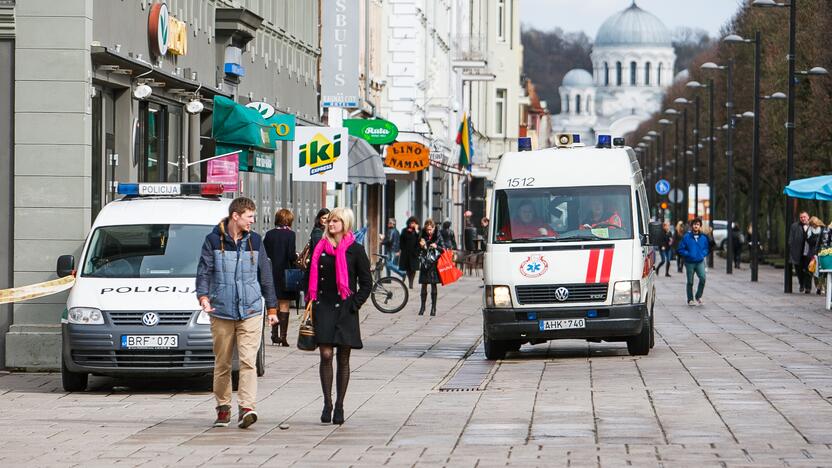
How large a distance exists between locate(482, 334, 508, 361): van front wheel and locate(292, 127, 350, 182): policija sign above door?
22.9 ft

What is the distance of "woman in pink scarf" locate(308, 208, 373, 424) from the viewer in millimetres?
14312

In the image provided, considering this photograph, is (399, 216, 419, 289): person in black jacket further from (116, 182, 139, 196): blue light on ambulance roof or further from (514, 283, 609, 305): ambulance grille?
(116, 182, 139, 196): blue light on ambulance roof

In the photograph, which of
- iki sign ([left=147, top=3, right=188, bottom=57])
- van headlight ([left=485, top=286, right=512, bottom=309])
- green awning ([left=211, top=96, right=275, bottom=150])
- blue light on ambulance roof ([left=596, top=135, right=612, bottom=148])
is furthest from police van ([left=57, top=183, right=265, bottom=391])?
green awning ([left=211, top=96, right=275, bottom=150])

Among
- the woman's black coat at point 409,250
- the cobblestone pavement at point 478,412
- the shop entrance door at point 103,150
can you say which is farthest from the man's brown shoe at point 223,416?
the woman's black coat at point 409,250

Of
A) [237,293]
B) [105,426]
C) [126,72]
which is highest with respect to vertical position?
[126,72]

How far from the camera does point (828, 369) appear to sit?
19.4m

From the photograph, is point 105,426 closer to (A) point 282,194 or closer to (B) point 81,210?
(B) point 81,210

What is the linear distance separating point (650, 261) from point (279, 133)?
8534 mm

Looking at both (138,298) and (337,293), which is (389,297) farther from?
(337,293)

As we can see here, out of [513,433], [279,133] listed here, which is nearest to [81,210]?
[513,433]

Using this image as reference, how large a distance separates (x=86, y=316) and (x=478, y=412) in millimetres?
3905

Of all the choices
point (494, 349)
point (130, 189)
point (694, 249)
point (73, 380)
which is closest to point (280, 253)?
point (494, 349)

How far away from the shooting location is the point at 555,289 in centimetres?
2114

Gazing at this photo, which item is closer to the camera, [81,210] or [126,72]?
[81,210]
